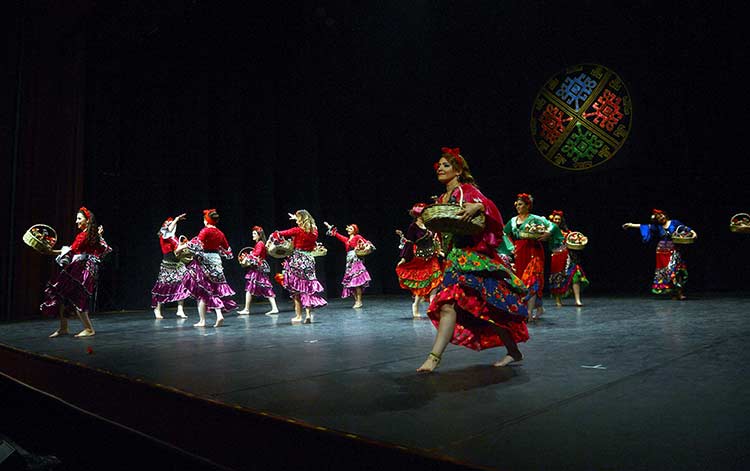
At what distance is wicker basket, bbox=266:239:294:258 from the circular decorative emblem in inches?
263

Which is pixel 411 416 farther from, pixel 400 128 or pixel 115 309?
pixel 400 128

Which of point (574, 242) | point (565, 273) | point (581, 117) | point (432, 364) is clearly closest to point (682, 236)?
point (574, 242)

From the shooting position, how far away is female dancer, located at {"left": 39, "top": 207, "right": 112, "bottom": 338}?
5.84 m

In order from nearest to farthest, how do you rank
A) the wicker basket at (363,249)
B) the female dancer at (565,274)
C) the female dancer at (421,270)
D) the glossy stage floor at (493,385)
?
the glossy stage floor at (493,385) → the female dancer at (421,270) → the female dancer at (565,274) → the wicker basket at (363,249)

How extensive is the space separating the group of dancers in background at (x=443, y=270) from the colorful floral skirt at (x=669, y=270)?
2 centimetres

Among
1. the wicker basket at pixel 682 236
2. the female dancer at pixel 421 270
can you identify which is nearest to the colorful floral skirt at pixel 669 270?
the wicker basket at pixel 682 236

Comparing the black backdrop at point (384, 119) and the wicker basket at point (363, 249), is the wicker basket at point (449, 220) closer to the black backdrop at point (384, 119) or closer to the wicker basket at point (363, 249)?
the black backdrop at point (384, 119)

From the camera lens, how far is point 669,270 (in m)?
9.34

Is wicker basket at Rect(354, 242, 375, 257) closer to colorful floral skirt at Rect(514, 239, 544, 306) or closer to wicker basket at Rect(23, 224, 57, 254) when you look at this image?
colorful floral skirt at Rect(514, 239, 544, 306)

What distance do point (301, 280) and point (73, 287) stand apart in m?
2.67

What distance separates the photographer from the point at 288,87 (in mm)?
12336

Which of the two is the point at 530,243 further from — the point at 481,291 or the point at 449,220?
the point at 449,220

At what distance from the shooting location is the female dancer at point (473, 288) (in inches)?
126

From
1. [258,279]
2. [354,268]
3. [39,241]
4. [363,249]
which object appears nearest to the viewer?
[39,241]
